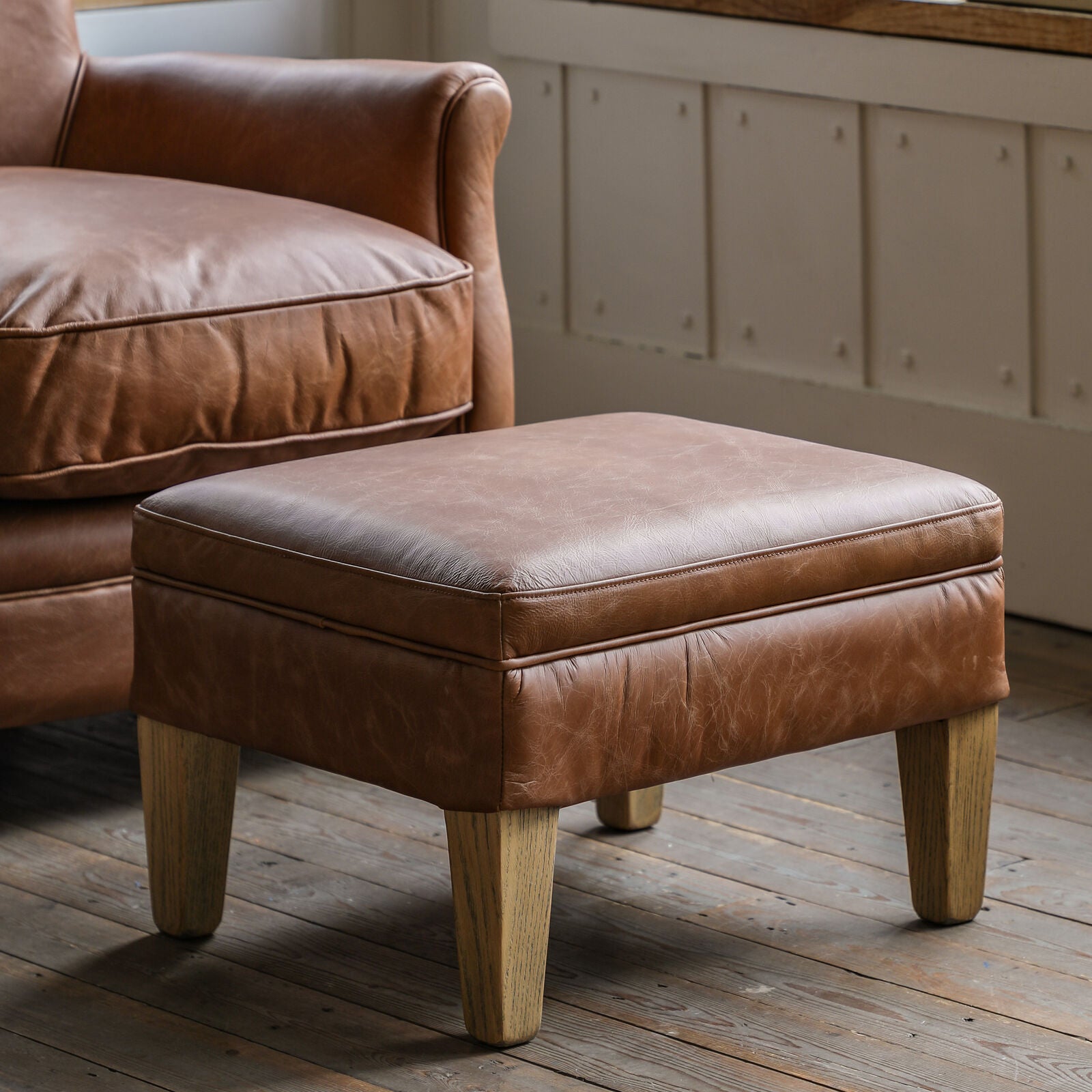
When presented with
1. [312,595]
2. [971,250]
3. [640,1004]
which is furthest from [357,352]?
[971,250]

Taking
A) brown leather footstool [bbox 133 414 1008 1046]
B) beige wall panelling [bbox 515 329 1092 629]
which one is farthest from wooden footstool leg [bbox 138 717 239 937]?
beige wall panelling [bbox 515 329 1092 629]

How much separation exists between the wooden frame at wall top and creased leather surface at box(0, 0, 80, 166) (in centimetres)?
94

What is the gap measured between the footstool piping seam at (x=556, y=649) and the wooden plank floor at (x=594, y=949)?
11.9 inches

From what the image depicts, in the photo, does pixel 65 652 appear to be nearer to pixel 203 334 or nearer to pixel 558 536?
pixel 203 334

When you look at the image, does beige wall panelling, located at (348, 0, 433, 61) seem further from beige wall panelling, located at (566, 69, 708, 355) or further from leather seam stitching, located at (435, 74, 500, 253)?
leather seam stitching, located at (435, 74, 500, 253)

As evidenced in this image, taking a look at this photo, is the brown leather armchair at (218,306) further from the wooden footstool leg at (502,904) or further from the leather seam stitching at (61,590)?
the wooden footstool leg at (502,904)

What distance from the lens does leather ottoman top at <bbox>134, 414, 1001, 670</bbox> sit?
1.30 meters

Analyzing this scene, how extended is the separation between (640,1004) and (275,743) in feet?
1.11

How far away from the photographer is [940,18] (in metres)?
2.50

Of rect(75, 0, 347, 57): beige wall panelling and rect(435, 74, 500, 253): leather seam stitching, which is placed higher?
rect(75, 0, 347, 57): beige wall panelling

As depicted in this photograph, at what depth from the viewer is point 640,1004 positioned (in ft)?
4.84

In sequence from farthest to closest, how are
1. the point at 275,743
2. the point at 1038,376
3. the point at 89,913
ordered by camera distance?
the point at 1038,376
the point at 89,913
the point at 275,743

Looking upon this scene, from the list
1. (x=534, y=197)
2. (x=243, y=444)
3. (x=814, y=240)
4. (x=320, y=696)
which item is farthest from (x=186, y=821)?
(x=534, y=197)

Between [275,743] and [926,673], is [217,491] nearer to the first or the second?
[275,743]
